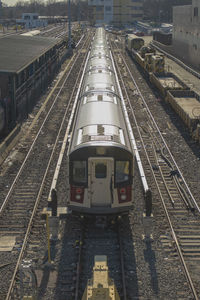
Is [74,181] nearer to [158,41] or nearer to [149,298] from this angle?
[149,298]

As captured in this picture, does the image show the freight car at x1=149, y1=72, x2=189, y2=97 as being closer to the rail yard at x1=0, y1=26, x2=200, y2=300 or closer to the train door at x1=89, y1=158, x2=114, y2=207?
the rail yard at x1=0, y1=26, x2=200, y2=300

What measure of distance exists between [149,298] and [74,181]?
12.6 ft

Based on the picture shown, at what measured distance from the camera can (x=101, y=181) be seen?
1111 centimetres

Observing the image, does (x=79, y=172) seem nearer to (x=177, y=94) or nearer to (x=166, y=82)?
(x=177, y=94)

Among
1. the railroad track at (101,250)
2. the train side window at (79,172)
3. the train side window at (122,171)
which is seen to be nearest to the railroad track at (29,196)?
the railroad track at (101,250)

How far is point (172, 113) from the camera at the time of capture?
2544 cm

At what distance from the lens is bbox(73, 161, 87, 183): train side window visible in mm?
11102

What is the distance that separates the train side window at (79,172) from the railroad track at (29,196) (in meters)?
2.11

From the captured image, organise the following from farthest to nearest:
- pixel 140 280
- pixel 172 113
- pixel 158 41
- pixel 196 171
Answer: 1. pixel 158 41
2. pixel 172 113
3. pixel 196 171
4. pixel 140 280

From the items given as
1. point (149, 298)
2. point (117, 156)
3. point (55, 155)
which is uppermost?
point (117, 156)

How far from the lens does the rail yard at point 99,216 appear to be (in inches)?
369

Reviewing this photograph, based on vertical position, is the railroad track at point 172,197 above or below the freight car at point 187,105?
below

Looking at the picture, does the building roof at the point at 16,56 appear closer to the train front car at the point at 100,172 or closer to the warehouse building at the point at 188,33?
the train front car at the point at 100,172

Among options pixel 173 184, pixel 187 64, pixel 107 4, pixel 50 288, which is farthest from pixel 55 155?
pixel 107 4
